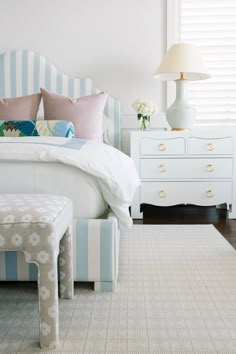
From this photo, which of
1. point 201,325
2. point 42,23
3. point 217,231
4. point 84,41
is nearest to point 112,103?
point 84,41

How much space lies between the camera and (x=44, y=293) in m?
1.19

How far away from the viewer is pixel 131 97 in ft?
12.0

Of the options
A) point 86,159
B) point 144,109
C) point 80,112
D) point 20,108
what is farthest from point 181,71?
point 86,159

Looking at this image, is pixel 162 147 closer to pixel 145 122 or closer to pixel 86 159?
pixel 145 122

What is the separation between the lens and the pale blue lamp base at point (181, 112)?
129 inches

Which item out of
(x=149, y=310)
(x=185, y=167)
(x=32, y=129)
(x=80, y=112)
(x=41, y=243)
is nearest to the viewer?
(x=41, y=243)

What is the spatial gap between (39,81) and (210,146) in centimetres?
157

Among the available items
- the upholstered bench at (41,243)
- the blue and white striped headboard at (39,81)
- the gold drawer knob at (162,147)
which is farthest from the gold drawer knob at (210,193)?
the upholstered bench at (41,243)

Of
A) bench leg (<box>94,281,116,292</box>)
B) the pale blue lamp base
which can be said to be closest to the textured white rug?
bench leg (<box>94,281,116,292</box>)

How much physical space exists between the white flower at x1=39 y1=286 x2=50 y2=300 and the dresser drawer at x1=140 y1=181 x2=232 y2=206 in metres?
2.03

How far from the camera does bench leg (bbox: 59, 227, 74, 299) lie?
60.4 inches

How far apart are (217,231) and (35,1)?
2.50m

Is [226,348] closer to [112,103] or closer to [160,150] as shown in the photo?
[160,150]

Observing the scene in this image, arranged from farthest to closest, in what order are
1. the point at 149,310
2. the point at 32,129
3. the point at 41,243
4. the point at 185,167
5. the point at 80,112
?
the point at 185,167 < the point at 80,112 < the point at 32,129 < the point at 149,310 < the point at 41,243
